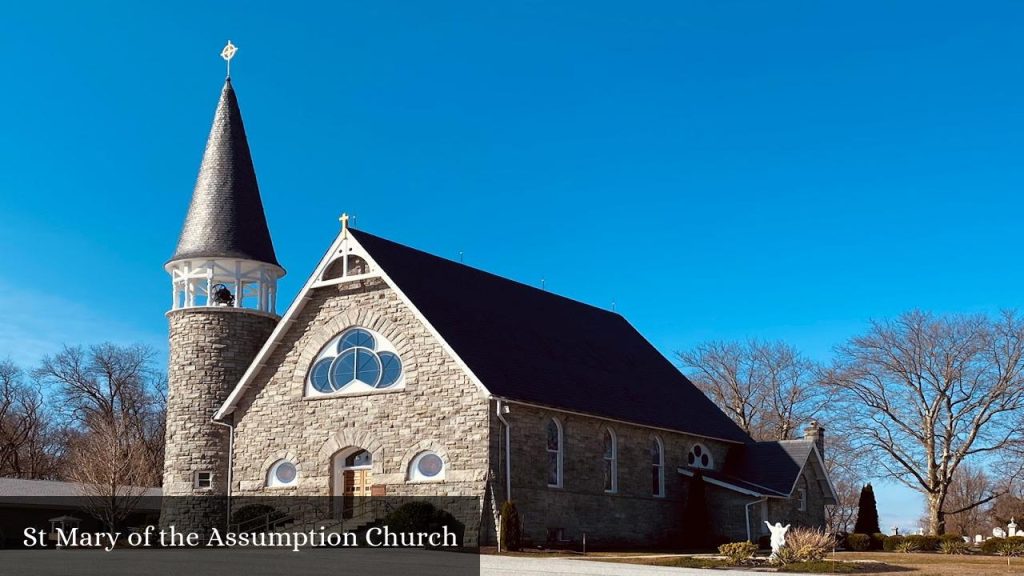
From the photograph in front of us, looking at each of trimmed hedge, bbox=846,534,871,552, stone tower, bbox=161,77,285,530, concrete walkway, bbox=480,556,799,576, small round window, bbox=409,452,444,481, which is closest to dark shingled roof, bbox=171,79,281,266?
stone tower, bbox=161,77,285,530

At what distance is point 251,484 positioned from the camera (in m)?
35.4

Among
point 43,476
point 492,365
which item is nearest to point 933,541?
point 492,365

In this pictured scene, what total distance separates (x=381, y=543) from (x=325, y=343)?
7.47 meters

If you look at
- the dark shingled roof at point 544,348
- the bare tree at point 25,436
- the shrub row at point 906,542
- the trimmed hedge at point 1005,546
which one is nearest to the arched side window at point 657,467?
the dark shingled roof at point 544,348

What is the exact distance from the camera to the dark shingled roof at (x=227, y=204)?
38656mm

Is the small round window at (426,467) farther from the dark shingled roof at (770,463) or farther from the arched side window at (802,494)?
the arched side window at (802,494)

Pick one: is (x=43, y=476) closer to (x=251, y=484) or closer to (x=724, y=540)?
(x=251, y=484)

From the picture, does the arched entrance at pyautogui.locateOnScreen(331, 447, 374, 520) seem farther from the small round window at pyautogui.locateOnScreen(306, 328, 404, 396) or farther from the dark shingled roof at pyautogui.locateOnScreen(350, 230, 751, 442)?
the dark shingled roof at pyautogui.locateOnScreen(350, 230, 751, 442)

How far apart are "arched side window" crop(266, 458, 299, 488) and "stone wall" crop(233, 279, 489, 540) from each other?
0.59 ft

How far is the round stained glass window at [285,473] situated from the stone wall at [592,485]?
7.25m

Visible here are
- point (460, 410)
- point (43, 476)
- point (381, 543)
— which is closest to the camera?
point (381, 543)

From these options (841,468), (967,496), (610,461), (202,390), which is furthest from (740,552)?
(967,496)

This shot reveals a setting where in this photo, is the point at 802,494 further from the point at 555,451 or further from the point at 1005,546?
the point at 555,451

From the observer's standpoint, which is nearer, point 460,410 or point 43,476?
point 460,410
